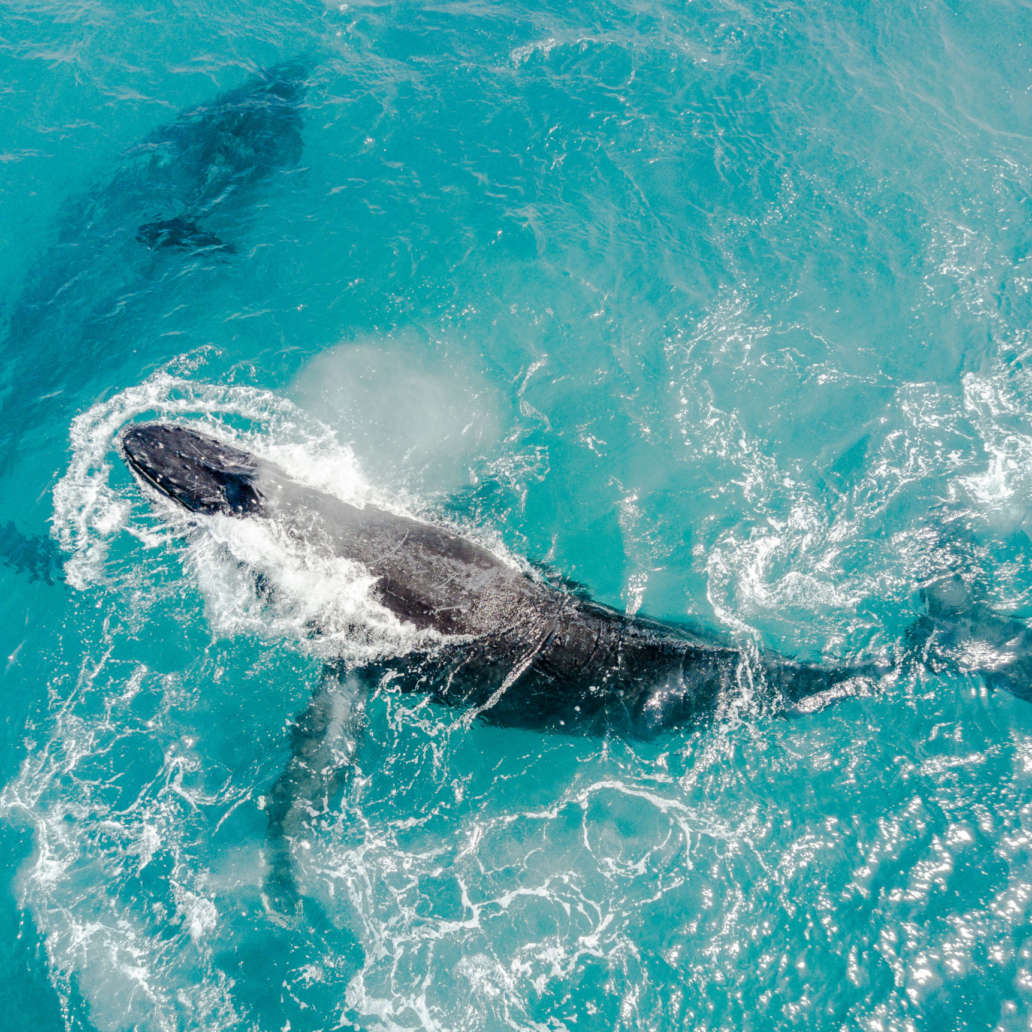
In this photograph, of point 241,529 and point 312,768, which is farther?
point 241,529

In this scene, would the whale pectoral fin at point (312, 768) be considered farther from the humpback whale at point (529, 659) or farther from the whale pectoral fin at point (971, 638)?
the whale pectoral fin at point (971, 638)

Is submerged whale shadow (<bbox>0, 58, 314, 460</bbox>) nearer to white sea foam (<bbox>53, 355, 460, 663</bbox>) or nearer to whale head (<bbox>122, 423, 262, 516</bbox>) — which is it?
white sea foam (<bbox>53, 355, 460, 663</bbox>)

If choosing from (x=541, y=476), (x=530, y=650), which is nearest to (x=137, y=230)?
(x=541, y=476)

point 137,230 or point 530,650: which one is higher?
point 137,230

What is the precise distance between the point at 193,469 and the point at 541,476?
1154 cm

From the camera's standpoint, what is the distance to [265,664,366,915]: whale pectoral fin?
63.9 feet

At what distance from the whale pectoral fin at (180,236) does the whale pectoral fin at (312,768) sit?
20539 mm

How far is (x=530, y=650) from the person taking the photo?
2044 centimetres

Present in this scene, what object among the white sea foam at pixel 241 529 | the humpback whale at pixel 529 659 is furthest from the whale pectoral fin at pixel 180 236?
the humpback whale at pixel 529 659

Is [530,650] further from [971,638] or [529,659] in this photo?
[971,638]

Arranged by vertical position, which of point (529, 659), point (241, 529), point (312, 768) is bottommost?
point (312, 768)

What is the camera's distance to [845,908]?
18.3 meters

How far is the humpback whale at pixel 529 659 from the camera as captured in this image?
2047 cm

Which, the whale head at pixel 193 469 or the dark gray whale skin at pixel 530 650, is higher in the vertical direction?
the whale head at pixel 193 469
